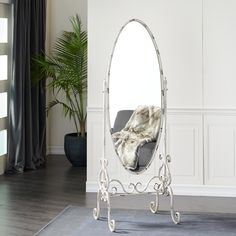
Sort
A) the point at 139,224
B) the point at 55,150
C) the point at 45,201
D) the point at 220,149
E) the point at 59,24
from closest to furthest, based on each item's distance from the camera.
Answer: the point at 139,224 → the point at 45,201 → the point at 220,149 → the point at 59,24 → the point at 55,150

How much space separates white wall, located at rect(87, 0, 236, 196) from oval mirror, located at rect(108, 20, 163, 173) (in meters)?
0.81

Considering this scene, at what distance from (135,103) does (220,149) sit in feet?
4.22

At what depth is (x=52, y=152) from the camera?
8.62 metres

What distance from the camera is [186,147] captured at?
6.11 m

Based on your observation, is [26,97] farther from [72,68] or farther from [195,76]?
[195,76]

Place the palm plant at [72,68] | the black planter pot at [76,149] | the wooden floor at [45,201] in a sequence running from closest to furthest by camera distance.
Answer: the wooden floor at [45,201], the palm plant at [72,68], the black planter pot at [76,149]

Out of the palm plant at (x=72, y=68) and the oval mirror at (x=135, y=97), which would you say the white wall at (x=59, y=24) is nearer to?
the palm plant at (x=72, y=68)

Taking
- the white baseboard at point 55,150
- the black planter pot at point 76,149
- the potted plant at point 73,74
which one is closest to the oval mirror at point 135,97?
the potted plant at point 73,74

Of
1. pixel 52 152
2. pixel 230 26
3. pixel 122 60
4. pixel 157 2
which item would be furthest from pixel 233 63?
pixel 52 152

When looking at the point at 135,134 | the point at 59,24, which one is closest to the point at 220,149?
the point at 135,134

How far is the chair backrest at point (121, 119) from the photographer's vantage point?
5.17 meters

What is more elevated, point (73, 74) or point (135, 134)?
point (73, 74)

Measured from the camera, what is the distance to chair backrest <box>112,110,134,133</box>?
203 inches

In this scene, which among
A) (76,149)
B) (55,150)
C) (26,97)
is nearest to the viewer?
(26,97)
